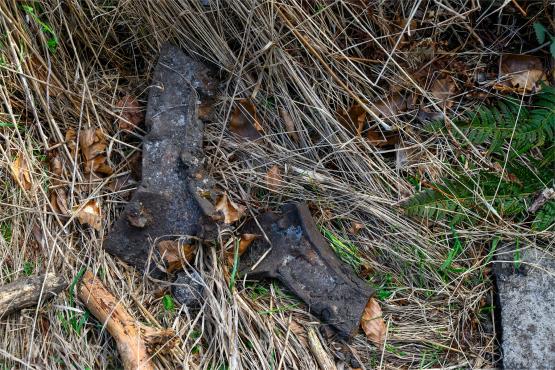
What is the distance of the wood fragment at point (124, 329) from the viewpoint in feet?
7.63

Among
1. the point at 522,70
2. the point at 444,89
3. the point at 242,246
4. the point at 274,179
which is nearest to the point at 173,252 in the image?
the point at 242,246

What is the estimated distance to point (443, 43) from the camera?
2.75 meters

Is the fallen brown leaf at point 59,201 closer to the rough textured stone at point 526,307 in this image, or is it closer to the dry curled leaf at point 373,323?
the dry curled leaf at point 373,323

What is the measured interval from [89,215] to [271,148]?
85 cm

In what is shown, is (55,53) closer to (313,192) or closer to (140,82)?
(140,82)

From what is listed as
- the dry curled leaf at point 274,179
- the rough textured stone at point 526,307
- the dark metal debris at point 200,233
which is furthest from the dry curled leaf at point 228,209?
the rough textured stone at point 526,307

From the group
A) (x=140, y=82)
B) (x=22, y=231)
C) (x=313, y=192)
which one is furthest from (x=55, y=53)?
(x=313, y=192)

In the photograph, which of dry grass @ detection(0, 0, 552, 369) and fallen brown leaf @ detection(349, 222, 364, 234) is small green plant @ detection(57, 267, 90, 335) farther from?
fallen brown leaf @ detection(349, 222, 364, 234)

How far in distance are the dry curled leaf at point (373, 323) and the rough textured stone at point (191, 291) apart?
0.69 m

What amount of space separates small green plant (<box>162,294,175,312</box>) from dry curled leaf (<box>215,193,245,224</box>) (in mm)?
402

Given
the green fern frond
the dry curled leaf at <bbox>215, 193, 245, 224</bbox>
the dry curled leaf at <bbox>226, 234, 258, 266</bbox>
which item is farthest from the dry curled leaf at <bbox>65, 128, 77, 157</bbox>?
the green fern frond

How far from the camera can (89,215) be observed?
259 centimetres

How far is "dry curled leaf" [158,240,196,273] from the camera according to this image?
8.25 ft

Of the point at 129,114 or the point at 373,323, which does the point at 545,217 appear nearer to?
the point at 373,323
